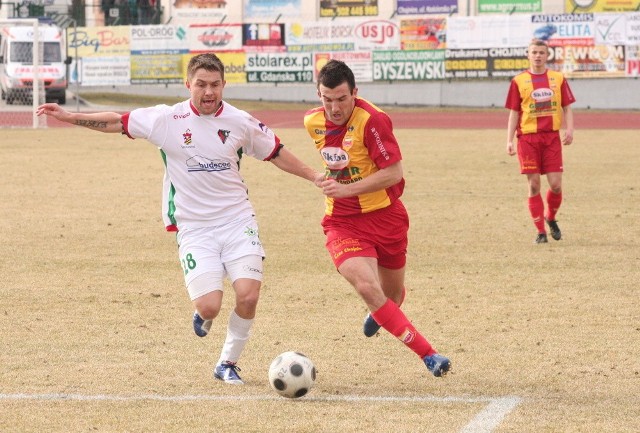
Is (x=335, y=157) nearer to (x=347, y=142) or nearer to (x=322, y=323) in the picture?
(x=347, y=142)

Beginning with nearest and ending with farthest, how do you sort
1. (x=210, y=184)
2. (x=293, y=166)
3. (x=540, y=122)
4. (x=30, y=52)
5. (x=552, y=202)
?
1. (x=210, y=184)
2. (x=293, y=166)
3. (x=540, y=122)
4. (x=552, y=202)
5. (x=30, y=52)

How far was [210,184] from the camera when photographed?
709 centimetres

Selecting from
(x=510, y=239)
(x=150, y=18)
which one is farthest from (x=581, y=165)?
(x=150, y=18)

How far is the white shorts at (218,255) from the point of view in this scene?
6.94 meters

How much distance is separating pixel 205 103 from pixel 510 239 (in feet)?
22.2

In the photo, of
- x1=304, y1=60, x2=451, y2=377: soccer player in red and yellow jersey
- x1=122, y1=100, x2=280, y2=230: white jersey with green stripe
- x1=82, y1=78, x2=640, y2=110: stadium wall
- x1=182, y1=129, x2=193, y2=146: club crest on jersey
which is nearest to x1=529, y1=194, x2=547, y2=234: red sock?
x1=304, y1=60, x2=451, y2=377: soccer player in red and yellow jersey

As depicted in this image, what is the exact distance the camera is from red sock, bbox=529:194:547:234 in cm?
1298

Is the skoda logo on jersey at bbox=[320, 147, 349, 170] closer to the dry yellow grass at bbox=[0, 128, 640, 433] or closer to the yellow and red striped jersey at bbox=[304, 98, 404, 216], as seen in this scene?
the yellow and red striped jersey at bbox=[304, 98, 404, 216]

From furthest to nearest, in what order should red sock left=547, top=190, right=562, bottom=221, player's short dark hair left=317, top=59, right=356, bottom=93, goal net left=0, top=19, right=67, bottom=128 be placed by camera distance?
goal net left=0, top=19, right=67, bottom=128 → red sock left=547, top=190, right=562, bottom=221 → player's short dark hair left=317, top=59, right=356, bottom=93

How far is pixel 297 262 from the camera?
11.6m

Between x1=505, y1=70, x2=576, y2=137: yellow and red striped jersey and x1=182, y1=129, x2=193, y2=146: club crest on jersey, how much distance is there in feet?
21.4

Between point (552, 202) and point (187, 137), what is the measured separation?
6953 millimetres

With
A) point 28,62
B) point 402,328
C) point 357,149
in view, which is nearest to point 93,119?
point 357,149

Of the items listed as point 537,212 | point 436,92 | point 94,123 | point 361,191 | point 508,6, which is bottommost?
point 537,212
